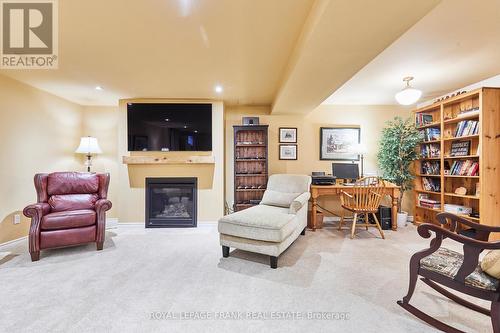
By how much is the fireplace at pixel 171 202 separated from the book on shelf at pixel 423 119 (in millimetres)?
4144

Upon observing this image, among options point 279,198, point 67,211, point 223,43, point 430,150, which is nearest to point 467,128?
point 430,150

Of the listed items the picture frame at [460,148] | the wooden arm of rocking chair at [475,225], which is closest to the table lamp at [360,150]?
the picture frame at [460,148]

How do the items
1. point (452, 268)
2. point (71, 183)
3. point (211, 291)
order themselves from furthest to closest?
point (71, 183), point (211, 291), point (452, 268)

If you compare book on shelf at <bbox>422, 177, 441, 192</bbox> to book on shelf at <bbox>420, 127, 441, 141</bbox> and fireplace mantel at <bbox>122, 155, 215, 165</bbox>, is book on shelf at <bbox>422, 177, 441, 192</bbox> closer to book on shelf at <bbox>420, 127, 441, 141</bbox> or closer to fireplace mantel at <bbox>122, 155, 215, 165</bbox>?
book on shelf at <bbox>420, 127, 441, 141</bbox>

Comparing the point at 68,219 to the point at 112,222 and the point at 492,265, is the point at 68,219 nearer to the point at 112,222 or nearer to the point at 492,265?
the point at 112,222

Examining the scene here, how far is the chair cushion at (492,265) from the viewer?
53.5 inches

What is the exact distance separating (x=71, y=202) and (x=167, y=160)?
1442mm

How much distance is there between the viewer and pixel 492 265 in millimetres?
1390

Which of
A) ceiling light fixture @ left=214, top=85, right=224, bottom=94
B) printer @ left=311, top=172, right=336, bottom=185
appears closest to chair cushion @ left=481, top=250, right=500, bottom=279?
printer @ left=311, top=172, right=336, bottom=185

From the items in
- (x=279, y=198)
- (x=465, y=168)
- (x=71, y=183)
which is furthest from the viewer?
(x=279, y=198)

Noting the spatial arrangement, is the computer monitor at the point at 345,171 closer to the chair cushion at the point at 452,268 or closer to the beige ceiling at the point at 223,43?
the beige ceiling at the point at 223,43

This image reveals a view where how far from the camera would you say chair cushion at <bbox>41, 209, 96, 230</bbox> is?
2.60 m

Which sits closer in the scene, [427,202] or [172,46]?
[172,46]

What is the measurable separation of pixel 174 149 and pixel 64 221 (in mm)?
1838
